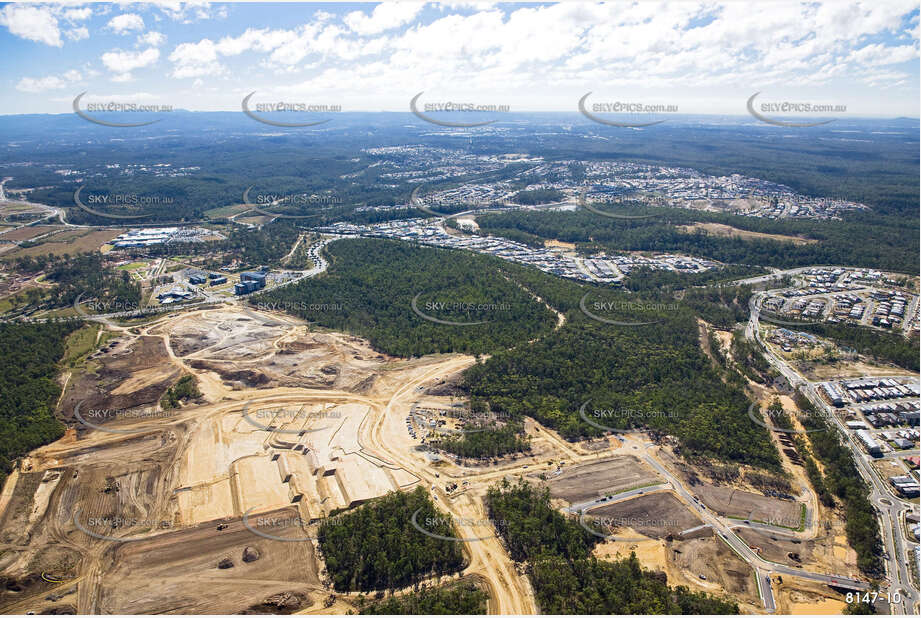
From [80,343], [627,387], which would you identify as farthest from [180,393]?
[627,387]

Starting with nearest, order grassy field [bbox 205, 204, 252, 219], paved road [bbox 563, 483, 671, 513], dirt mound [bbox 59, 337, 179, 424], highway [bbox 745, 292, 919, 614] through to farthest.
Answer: highway [bbox 745, 292, 919, 614] < paved road [bbox 563, 483, 671, 513] < dirt mound [bbox 59, 337, 179, 424] < grassy field [bbox 205, 204, 252, 219]

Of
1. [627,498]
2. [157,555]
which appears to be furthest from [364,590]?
[627,498]

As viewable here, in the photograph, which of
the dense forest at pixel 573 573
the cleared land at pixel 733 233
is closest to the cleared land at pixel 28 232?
the dense forest at pixel 573 573

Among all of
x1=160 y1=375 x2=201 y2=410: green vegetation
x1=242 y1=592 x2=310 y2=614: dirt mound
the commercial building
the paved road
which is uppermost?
x1=242 y1=592 x2=310 y2=614: dirt mound

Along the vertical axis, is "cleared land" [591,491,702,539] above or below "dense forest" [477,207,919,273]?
above

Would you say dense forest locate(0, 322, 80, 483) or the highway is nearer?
the highway

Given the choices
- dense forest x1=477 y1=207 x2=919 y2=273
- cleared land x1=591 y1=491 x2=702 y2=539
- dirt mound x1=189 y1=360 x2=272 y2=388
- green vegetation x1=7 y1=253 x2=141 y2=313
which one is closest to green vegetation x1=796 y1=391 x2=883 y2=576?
cleared land x1=591 y1=491 x2=702 y2=539

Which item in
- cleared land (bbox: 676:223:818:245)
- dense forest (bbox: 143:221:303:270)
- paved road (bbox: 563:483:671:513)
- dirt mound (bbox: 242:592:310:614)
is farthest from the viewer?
cleared land (bbox: 676:223:818:245)

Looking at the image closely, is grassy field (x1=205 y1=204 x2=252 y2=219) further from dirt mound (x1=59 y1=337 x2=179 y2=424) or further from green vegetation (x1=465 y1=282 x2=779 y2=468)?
green vegetation (x1=465 y1=282 x2=779 y2=468)
